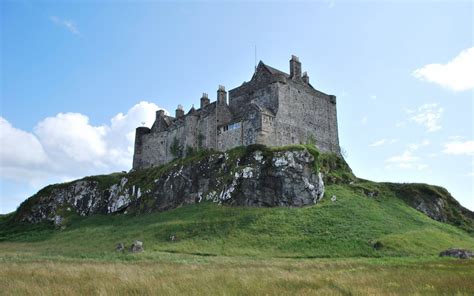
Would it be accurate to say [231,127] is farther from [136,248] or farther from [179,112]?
[136,248]

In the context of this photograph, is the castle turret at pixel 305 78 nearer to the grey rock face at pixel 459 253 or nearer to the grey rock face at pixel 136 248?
the grey rock face at pixel 136 248

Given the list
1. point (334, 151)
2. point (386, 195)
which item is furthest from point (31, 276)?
point (334, 151)

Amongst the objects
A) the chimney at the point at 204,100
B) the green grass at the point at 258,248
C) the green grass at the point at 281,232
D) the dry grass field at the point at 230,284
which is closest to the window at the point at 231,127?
the green grass at the point at 258,248

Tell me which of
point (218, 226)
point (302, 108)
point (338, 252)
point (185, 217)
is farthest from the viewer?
point (302, 108)

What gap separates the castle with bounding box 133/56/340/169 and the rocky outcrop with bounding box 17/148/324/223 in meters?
3.93

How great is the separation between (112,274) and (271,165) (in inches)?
1592

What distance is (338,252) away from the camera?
41.6m

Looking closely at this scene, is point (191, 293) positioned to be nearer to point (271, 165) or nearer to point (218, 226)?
point (218, 226)

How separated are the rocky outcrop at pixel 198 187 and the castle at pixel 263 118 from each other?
155 inches

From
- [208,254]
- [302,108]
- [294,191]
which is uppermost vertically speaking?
[302,108]

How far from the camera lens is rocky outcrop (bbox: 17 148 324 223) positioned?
2287 inches

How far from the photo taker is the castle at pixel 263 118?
64.4 meters

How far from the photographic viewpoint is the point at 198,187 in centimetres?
6556

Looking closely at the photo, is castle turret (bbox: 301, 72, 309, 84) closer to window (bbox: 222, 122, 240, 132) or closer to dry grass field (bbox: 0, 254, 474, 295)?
window (bbox: 222, 122, 240, 132)
